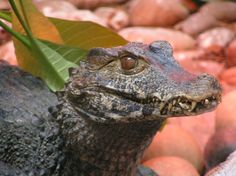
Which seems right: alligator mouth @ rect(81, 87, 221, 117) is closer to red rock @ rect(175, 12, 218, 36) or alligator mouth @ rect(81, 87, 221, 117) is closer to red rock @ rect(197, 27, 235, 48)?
red rock @ rect(197, 27, 235, 48)

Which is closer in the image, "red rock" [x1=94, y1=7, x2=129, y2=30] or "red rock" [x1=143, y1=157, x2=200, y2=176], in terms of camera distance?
"red rock" [x1=143, y1=157, x2=200, y2=176]

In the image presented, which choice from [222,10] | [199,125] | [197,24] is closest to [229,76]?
[199,125]

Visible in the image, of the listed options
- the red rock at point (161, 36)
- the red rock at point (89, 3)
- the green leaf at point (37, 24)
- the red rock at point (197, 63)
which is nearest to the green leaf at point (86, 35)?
the green leaf at point (37, 24)

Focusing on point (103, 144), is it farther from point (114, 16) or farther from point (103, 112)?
point (114, 16)

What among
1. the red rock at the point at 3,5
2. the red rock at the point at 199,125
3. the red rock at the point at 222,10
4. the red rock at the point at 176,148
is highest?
the red rock at the point at 176,148

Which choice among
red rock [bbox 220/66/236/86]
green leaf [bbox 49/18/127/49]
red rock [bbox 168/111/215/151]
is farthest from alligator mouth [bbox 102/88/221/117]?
red rock [bbox 220/66/236/86]

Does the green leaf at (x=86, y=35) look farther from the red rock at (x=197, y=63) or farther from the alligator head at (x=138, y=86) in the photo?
the red rock at (x=197, y=63)
